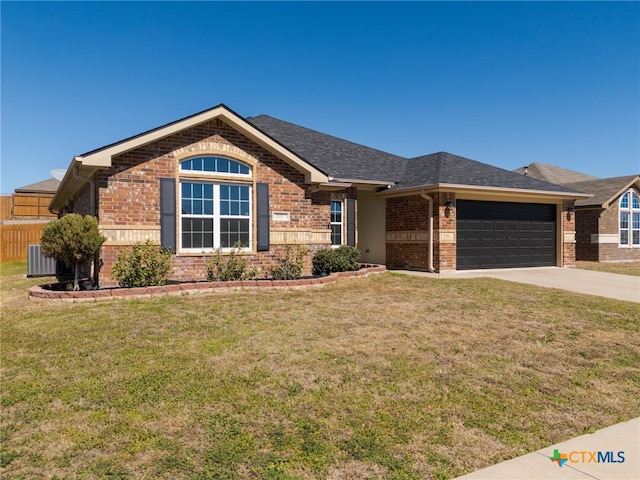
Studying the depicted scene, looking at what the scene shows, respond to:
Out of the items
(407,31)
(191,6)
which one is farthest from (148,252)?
(407,31)

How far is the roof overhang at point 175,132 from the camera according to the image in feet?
32.6

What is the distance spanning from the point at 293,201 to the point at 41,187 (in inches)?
1189

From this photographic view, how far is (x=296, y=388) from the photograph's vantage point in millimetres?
4547

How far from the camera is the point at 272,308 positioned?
836 cm

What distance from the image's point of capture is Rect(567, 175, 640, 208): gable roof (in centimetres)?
2186

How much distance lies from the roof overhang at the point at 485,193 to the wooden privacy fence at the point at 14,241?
20699 millimetres

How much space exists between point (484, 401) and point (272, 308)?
4856 millimetres

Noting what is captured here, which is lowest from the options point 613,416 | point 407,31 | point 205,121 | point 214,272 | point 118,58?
point 613,416

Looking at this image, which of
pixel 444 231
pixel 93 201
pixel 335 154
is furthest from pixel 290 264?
pixel 335 154

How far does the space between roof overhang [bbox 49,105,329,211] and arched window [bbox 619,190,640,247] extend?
1945 centimetres

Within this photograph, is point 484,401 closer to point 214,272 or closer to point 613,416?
point 613,416

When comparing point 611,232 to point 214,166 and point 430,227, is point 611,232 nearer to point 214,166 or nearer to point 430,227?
point 430,227

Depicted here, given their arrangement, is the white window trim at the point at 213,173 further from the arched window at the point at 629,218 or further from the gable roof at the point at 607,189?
the arched window at the point at 629,218

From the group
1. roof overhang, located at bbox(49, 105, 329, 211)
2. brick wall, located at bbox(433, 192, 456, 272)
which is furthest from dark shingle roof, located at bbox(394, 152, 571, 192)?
roof overhang, located at bbox(49, 105, 329, 211)
